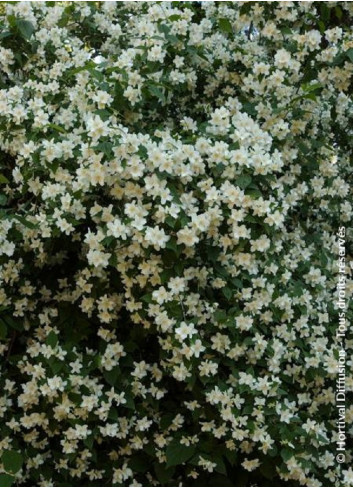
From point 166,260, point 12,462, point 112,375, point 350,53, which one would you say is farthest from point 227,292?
point 350,53

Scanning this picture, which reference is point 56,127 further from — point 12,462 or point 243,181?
point 12,462

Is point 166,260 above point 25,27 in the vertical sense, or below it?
below

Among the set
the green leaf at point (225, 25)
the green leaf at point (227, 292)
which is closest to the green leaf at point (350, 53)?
the green leaf at point (225, 25)

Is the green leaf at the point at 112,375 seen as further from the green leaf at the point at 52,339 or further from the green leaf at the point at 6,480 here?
the green leaf at the point at 6,480

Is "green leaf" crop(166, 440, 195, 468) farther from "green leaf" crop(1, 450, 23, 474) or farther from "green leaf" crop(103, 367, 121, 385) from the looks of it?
"green leaf" crop(1, 450, 23, 474)

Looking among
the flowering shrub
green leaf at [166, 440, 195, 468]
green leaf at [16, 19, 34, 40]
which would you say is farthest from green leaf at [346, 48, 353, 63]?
green leaf at [166, 440, 195, 468]

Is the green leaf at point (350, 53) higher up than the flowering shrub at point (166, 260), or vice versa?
the green leaf at point (350, 53)
